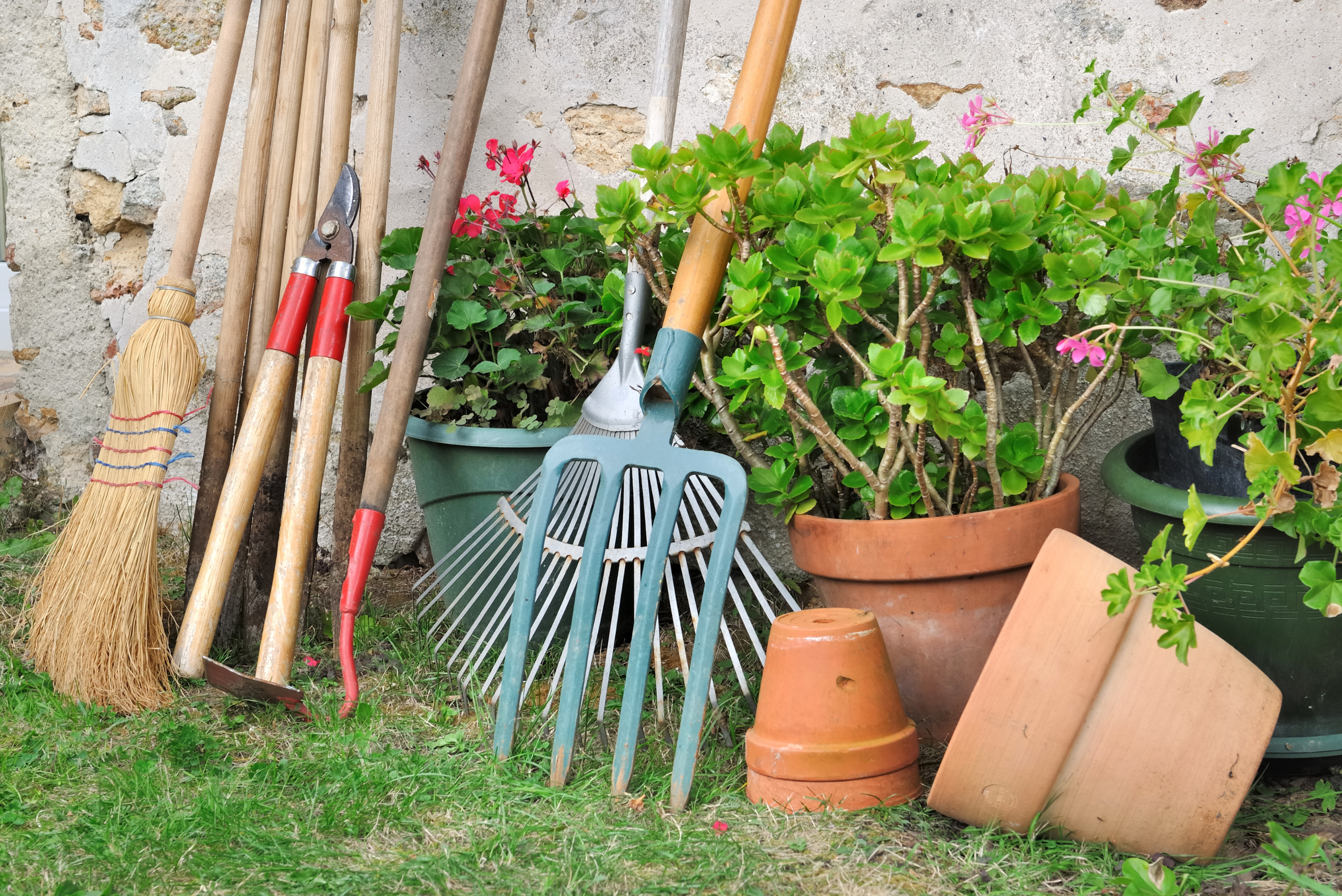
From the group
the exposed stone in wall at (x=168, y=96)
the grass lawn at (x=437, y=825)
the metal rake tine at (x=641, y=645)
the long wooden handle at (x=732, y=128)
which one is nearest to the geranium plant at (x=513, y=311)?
the long wooden handle at (x=732, y=128)

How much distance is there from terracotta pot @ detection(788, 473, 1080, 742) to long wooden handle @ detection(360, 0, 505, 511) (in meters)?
0.75

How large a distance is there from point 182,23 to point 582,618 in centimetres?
178

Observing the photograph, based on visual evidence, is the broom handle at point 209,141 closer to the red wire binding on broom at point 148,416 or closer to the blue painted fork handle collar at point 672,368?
the red wire binding on broom at point 148,416

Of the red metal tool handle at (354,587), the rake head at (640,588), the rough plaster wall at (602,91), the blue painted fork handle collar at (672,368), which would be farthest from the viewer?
the rough plaster wall at (602,91)

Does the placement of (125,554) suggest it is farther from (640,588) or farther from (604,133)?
(604,133)

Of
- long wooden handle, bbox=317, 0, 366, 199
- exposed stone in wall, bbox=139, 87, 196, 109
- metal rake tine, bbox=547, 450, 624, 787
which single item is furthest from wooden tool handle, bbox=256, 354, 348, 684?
exposed stone in wall, bbox=139, 87, 196, 109

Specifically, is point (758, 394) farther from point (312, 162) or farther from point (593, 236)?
point (312, 162)

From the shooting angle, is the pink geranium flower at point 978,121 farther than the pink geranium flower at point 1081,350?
Yes

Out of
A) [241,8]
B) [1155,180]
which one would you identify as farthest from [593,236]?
[1155,180]

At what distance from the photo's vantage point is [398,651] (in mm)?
1766

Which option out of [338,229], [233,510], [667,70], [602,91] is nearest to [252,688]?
[233,510]

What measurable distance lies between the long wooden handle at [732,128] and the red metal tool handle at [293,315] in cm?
68

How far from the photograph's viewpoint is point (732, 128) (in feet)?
4.73

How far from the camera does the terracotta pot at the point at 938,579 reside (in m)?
1.33
